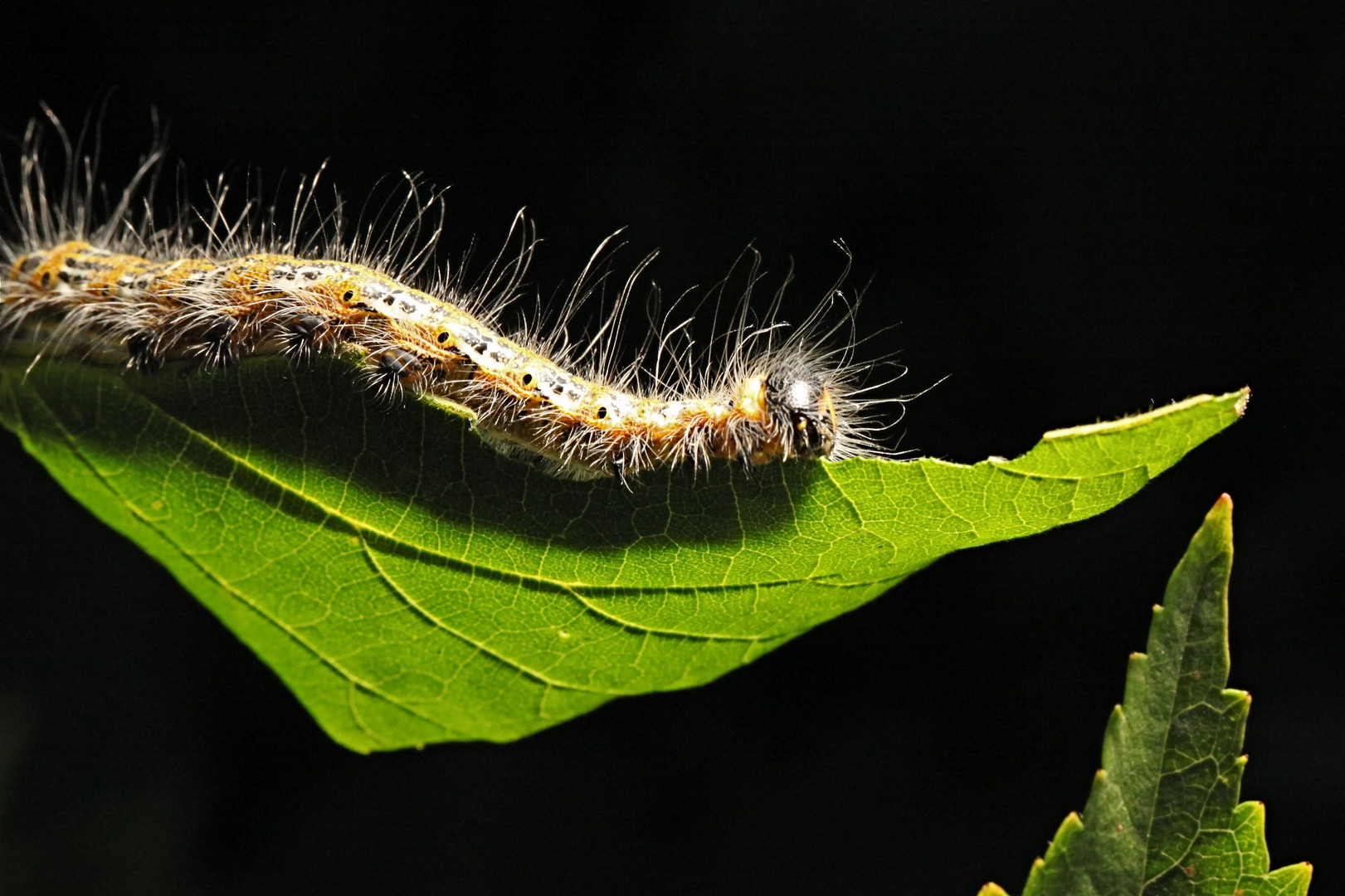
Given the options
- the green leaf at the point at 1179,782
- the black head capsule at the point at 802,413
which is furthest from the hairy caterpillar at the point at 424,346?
the green leaf at the point at 1179,782

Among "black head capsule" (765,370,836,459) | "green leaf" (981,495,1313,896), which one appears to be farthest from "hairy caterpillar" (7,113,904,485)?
"green leaf" (981,495,1313,896)

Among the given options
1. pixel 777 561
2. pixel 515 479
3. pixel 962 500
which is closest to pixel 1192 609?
pixel 962 500

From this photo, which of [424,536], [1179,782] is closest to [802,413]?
[424,536]

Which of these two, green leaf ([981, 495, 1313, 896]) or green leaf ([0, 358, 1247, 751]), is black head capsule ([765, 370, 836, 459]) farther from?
green leaf ([981, 495, 1313, 896])

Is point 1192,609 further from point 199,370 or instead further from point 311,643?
point 199,370

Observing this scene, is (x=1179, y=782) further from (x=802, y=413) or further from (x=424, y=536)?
(x=424, y=536)
